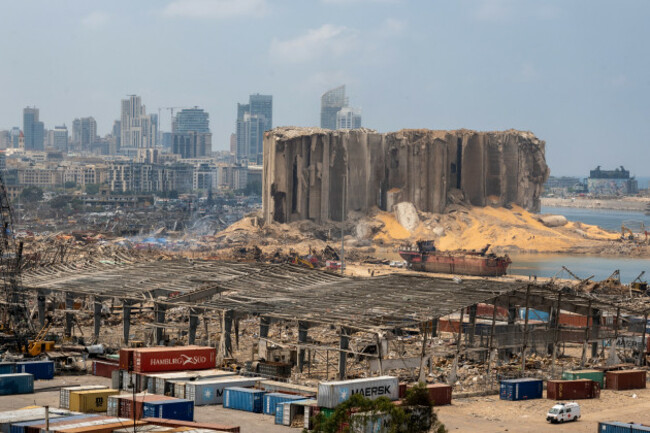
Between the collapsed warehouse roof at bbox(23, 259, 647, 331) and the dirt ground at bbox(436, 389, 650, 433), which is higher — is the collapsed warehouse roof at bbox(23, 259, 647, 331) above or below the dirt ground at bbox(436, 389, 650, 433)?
above

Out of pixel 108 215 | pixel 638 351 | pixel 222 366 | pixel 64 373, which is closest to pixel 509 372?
pixel 638 351

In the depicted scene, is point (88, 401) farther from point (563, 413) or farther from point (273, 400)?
point (563, 413)

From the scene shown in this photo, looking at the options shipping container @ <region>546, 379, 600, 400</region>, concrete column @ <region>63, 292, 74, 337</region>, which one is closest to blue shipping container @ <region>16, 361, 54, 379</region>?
concrete column @ <region>63, 292, 74, 337</region>

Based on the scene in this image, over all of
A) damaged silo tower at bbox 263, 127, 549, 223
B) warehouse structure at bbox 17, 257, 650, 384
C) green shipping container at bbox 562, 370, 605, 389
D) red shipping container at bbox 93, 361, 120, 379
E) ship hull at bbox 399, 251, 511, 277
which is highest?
damaged silo tower at bbox 263, 127, 549, 223

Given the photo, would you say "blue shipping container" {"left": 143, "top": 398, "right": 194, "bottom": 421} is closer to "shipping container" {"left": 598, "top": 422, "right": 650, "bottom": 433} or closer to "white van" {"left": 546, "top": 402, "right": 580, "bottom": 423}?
"white van" {"left": 546, "top": 402, "right": 580, "bottom": 423}

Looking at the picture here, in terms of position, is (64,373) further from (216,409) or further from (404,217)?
(404,217)

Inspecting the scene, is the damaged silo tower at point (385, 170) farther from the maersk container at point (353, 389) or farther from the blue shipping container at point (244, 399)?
the maersk container at point (353, 389)

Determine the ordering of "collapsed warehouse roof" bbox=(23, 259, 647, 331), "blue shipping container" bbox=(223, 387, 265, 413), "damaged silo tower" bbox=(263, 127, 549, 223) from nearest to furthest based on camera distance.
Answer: "blue shipping container" bbox=(223, 387, 265, 413) < "collapsed warehouse roof" bbox=(23, 259, 647, 331) < "damaged silo tower" bbox=(263, 127, 549, 223)
